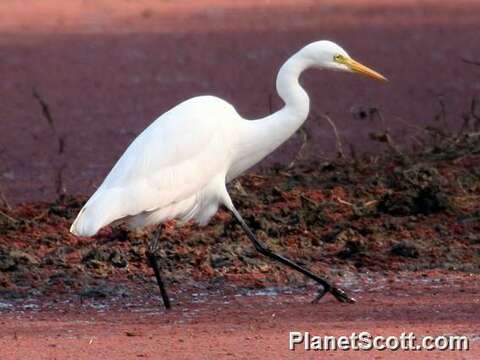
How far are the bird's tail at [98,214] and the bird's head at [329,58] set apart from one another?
1.33 metres

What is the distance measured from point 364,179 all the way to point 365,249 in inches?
68.2

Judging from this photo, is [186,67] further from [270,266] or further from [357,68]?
[357,68]

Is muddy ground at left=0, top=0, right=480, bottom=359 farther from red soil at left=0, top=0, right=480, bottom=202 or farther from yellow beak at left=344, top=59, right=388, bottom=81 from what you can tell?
yellow beak at left=344, top=59, right=388, bottom=81

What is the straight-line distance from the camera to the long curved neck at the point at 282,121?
7.94 meters

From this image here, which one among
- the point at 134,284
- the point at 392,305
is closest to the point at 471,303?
the point at 392,305

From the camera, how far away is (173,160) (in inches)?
303

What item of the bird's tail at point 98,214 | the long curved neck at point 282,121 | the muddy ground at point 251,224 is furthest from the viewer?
the long curved neck at point 282,121

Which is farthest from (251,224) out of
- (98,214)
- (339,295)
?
(98,214)

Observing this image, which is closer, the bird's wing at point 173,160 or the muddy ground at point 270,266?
the muddy ground at point 270,266

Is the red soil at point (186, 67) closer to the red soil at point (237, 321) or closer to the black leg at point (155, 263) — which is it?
the red soil at point (237, 321)

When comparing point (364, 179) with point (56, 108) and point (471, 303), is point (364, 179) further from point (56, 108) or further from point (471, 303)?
point (56, 108)

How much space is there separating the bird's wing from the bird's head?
57cm

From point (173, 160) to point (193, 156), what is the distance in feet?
0.36

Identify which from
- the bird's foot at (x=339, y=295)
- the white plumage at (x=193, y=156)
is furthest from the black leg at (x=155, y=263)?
the bird's foot at (x=339, y=295)
